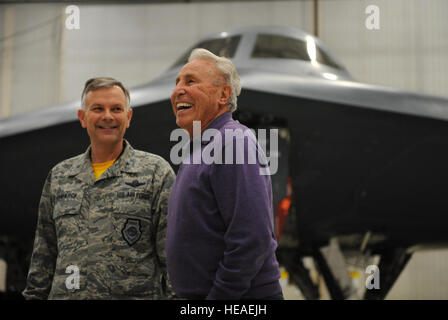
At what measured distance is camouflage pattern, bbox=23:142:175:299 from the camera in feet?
5.87

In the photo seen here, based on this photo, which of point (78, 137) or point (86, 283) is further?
point (78, 137)

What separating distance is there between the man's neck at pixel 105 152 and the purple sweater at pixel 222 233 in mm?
576

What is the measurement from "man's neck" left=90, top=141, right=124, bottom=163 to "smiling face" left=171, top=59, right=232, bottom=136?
0.49 meters

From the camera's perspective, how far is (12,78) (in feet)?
15.5

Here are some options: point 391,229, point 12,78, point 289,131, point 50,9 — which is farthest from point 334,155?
point 12,78

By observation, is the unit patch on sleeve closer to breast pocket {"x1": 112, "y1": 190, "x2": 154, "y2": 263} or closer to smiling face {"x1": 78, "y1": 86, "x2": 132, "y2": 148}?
breast pocket {"x1": 112, "y1": 190, "x2": 154, "y2": 263}

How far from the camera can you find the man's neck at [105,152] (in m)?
1.92

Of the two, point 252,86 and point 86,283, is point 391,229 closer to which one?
point 252,86

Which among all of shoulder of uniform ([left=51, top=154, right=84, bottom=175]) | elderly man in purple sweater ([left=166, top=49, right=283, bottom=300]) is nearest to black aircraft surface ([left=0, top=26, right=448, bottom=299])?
shoulder of uniform ([left=51, top=154, right=84, bottom=175])

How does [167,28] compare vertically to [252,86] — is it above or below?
above

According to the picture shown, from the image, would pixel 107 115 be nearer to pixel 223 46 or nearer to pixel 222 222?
pixel 222 222

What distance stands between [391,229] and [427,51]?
10.4 feet

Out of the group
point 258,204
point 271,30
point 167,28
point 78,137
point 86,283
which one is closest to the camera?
point 258,204

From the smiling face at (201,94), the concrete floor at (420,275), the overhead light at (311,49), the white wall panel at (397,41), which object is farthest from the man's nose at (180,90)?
the concrete floor at (420,275)
